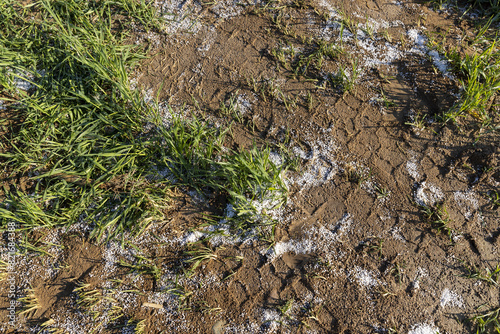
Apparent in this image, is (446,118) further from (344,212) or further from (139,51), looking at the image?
(139,51)

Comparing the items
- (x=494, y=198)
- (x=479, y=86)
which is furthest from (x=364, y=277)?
(x=479, y=86)

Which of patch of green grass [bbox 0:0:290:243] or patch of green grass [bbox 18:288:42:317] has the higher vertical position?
patch of green grass [bbox 0:0:290:243]

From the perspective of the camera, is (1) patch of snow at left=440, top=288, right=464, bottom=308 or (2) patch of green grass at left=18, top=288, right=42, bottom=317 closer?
(1) patch of snow at left=440, top=288, right=464, bottom=308

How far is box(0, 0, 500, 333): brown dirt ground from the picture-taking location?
2004 mm

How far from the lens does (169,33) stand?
2.93 metres

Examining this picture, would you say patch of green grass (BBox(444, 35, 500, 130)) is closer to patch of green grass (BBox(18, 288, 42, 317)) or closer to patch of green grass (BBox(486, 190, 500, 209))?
patch of green grass (BBox(486, 190, 500, 209))

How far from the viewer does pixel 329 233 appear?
2.18 metres

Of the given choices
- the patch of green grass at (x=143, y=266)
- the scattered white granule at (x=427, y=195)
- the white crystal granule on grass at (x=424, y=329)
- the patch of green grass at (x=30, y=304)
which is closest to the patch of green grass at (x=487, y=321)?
the white crystal granule on grass at (x=424, y=329)

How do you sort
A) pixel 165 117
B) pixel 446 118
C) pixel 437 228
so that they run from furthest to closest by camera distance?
pixel 165 117 < pixel 446 118 < pixel 437 228

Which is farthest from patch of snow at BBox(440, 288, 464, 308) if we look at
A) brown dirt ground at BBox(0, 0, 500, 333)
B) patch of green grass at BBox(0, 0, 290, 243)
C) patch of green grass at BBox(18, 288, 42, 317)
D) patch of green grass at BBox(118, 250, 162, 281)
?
patch of green grass at BBox(18, 288, 42, 317)

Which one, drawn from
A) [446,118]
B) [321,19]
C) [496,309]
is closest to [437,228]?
[496,309]

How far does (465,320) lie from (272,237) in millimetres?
1259

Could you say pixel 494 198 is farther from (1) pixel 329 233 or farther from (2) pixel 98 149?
(2) pixel 98 149

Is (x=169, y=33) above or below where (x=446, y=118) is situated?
below
